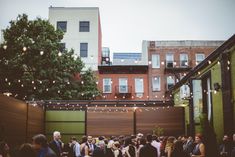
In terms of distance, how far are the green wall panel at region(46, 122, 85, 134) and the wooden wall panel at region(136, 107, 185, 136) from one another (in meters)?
3.13

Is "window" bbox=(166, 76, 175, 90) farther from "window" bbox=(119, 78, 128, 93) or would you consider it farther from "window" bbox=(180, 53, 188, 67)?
"window" bbox=(119, 78, 128, 93)

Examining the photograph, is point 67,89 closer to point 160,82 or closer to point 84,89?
point 84,89

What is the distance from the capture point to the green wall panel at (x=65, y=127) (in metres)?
19.1

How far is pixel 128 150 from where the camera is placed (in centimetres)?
1003

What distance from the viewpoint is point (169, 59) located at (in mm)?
32938

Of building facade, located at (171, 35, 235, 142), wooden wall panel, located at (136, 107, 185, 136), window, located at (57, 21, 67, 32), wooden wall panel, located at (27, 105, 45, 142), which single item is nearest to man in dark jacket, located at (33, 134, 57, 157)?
building facade, located at (171, 35, 235, 142)


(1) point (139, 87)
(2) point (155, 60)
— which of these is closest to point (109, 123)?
(1) point (139, 87)

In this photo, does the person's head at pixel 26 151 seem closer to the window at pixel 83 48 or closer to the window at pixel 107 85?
the window at pixel 107 85

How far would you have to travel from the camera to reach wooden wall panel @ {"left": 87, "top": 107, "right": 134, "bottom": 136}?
19297 millimetres

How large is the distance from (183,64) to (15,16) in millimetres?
15588

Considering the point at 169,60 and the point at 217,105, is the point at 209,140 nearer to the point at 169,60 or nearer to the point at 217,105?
the point at 217,105

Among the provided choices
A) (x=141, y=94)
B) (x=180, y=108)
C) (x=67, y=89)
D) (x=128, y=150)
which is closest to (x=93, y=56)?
(x=141, y=94)

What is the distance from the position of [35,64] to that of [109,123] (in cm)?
678

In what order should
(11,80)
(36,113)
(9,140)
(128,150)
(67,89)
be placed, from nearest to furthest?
(128,150)
(9,140)
(36,113)
(11,80)
(67,89)
